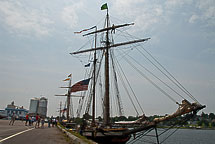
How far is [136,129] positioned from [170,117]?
11.3 feet

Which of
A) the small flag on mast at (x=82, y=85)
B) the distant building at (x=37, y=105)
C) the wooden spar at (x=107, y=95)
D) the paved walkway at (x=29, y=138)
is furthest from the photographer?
the distant building at (x=37, y=105)

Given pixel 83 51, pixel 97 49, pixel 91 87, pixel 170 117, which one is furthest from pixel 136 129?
pixel 83 51

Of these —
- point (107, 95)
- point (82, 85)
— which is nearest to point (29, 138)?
point (107, 95)

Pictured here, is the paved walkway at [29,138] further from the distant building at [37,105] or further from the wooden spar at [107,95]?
the distant building at [37,105]

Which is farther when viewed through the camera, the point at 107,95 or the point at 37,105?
the point at 37,105

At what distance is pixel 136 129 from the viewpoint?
17562mm

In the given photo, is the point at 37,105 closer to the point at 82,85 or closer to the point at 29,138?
the point at 82,85

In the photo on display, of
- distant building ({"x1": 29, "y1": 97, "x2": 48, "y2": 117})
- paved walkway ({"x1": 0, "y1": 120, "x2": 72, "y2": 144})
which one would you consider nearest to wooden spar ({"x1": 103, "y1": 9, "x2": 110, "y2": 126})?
paved walkway ({"x1": 0, "y1": 120, "x2": 72, "y2": 144})

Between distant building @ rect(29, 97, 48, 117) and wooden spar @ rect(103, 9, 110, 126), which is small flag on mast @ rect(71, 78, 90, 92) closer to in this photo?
wooden spar @ rect(103, 9, 110, 126)

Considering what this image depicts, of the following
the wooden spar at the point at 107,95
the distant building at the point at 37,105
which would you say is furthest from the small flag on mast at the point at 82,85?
the distant building at the point at 37,105

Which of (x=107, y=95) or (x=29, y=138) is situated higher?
(x=107, y=95)

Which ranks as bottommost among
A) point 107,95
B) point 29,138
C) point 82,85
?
point 29,138

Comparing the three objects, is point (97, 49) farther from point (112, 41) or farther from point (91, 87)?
point (91, 87)

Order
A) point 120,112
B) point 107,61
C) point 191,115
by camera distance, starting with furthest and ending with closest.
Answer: point 120,112 < point 107,61 < point 191,115
